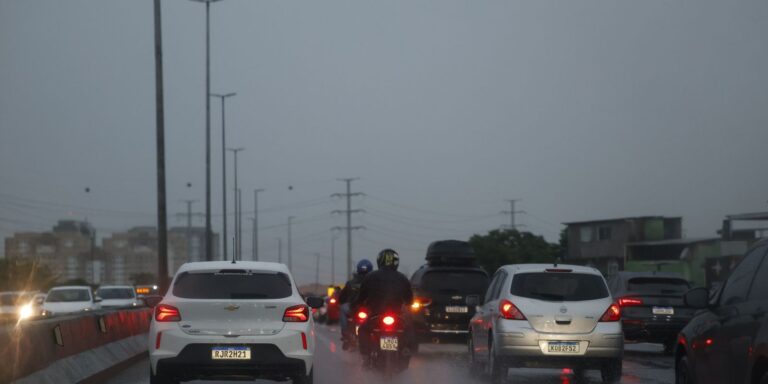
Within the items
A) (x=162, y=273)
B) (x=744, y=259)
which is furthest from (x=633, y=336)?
(x=162, y=273)

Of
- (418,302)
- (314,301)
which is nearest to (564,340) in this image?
(314,301)

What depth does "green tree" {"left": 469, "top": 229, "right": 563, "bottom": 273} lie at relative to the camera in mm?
111938

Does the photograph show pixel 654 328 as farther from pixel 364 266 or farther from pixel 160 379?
pixel 160 379

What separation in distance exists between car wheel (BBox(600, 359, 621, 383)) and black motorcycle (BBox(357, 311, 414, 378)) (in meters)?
2.73

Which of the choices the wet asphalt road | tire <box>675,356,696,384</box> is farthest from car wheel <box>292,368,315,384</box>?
tire <box>675,356,696,384</box>

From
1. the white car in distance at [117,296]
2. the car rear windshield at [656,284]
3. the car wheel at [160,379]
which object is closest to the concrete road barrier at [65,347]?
the car wheel at [160,379]

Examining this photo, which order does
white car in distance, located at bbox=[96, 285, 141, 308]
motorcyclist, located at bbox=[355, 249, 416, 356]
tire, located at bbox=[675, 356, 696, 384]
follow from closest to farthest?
1. tire, located at bbox=[675, 356, 696, 384]
2. motorcyclist, located at bbox=[355, 249, 416, 356]
3. white car in distance, located at bbox=[96, 285, 141, 308]

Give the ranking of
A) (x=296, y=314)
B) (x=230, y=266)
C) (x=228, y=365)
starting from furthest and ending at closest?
(x=230, y=266)
(x=296, y=314)
(x=228, y=365)

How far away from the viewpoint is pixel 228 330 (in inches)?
504

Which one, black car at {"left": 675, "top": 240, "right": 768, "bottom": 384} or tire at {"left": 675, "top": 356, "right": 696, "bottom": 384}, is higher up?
black car at {"left": 675, "top": 240, "right": 768, "bottom": 384}

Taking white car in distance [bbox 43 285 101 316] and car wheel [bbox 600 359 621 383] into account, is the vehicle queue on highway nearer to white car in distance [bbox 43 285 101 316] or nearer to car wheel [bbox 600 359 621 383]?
car wheel [bbox 600 359 621 383]

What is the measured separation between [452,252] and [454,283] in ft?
29.7

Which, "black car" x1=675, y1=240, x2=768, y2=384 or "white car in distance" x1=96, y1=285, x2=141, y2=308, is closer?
"black car" x1=675, y1=240, x2=768, y2=384

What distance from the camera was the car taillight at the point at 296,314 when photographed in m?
13.0
